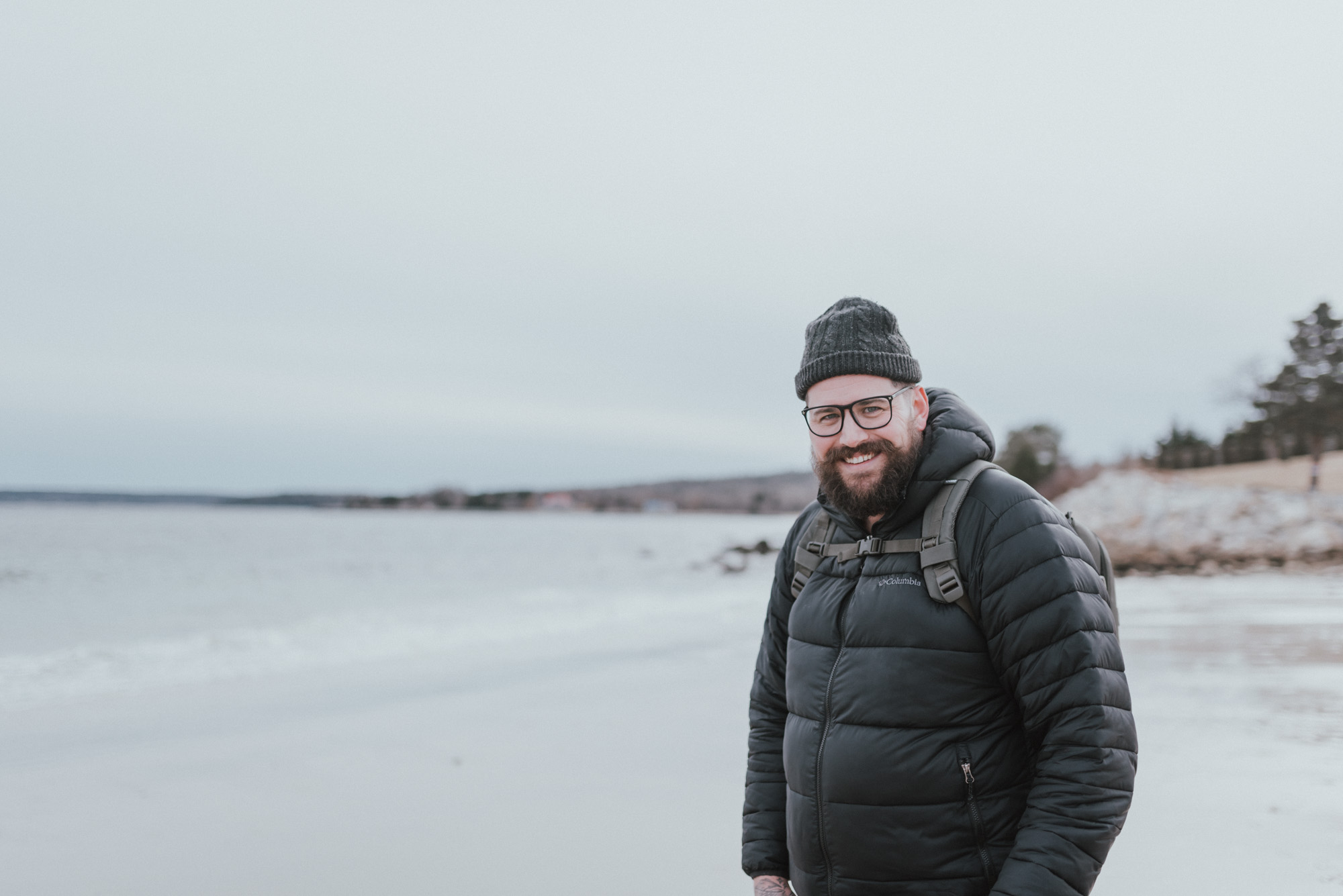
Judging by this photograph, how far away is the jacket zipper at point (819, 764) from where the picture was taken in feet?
6.45

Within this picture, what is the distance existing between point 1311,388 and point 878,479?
46762 mm

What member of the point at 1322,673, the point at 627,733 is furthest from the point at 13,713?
the point at 1322,673

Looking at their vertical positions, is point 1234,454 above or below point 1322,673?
above

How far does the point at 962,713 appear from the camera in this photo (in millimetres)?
1810

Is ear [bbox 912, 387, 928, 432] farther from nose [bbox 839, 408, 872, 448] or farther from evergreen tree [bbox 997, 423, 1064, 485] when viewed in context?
evergreen tree [bbox 997, 423, 1064, 485]

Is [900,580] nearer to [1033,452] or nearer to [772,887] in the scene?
[772,887]

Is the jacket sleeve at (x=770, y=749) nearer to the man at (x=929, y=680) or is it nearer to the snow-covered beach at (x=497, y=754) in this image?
the man at (x=929, y=680)

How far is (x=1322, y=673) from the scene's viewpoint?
26.5ft

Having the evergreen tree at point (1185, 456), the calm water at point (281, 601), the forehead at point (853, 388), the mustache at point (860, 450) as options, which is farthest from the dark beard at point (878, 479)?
the evergreen tree at point (1185, 456)

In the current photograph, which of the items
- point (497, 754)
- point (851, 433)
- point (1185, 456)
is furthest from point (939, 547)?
point (1185, 456)

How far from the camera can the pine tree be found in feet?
125

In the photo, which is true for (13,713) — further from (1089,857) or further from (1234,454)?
(1234,454)

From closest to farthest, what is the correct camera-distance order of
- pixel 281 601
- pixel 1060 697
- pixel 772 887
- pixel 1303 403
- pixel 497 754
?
pixel 1060 697 < pixel 772 887 < pixel 497 754 < pixel 281 601 < pixel 1303 403

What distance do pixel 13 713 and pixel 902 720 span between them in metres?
10.1
